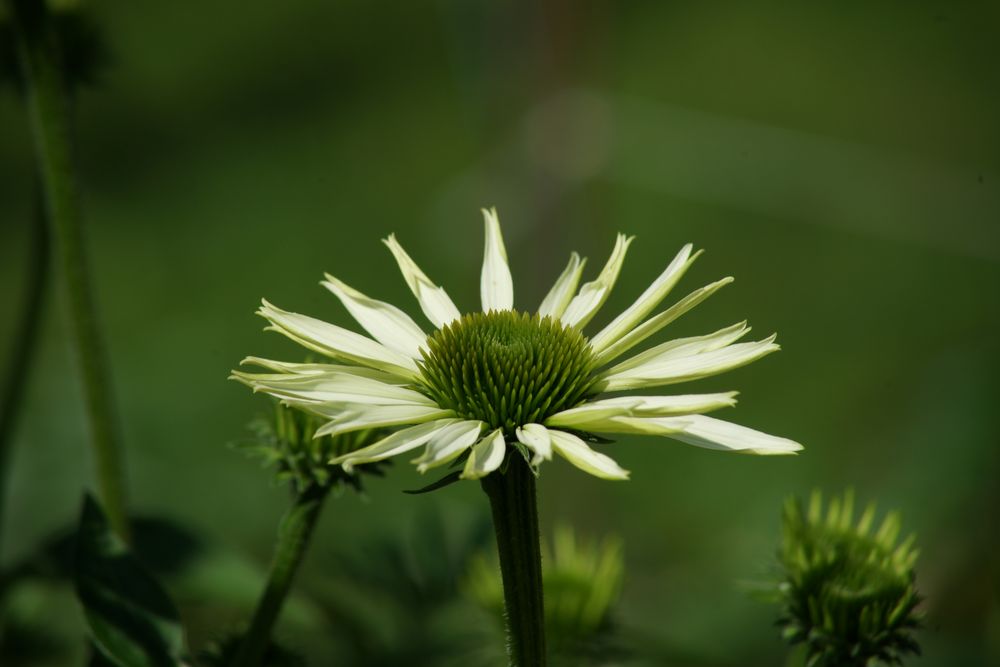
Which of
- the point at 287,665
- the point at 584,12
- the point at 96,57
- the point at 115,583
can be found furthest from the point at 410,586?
the point at 584,12

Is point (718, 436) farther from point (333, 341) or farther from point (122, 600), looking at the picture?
point (122, 600)

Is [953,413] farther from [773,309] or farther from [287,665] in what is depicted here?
[287,665]

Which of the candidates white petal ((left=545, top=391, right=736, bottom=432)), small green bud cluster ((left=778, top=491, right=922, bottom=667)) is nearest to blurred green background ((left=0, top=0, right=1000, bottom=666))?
small green bud cluster ((left=778, top=491, right=922, bottom=667))

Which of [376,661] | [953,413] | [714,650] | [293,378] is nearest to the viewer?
[293,378]

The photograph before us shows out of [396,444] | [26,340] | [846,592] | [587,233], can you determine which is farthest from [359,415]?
[587,233]

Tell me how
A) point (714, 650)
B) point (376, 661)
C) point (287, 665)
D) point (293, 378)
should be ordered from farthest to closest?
point (714, 650) < point (376, 661) < point (287, 665) < point (293, 378)

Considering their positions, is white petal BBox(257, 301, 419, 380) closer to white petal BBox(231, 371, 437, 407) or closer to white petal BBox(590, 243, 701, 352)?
white petal BBox(231, 371, 437, 407)

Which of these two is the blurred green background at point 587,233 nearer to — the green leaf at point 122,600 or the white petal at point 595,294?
the green leaf at point 122,600

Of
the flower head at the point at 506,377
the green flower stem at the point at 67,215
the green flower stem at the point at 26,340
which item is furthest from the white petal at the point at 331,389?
the green flower stem at the point at 26,340
